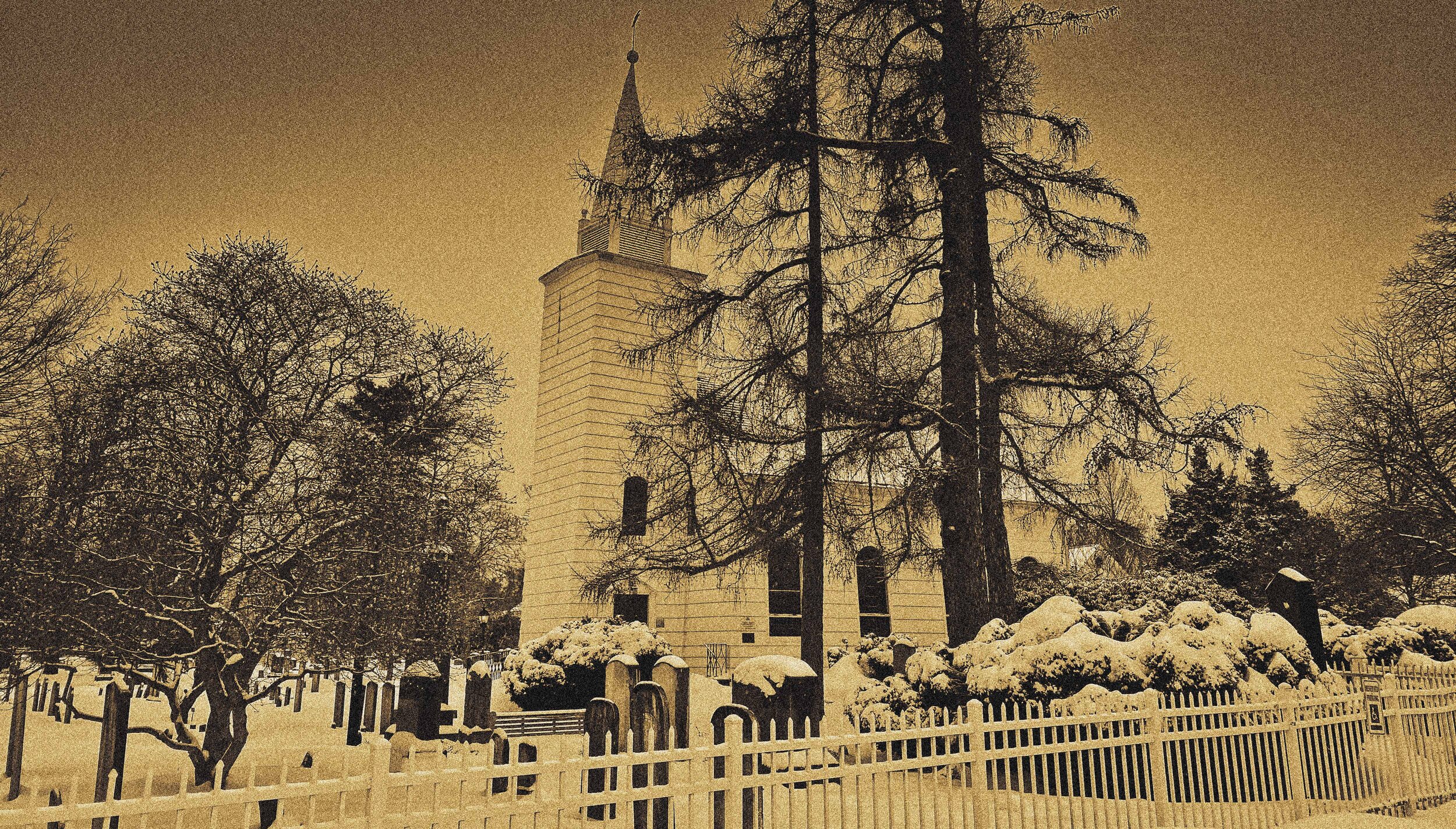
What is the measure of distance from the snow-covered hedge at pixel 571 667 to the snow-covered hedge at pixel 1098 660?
775 centimetres

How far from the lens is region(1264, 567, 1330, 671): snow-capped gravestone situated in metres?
13.7

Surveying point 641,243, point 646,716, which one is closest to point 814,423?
point 646,716

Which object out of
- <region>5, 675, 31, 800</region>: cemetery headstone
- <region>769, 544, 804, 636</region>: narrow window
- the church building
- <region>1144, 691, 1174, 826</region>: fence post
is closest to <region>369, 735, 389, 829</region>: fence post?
<region>1144, 691, 1174, 826</region>: fence post

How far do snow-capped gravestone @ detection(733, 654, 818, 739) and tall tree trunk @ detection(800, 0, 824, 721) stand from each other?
3.40 m

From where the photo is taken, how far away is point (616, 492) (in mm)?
28234

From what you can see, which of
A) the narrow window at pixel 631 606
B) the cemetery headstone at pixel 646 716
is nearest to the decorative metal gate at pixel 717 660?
the narrow window at pixel 631 606

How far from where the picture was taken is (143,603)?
1044cm

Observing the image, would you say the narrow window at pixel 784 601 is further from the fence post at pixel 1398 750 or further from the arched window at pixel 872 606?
the fence post at pixel 1398 750

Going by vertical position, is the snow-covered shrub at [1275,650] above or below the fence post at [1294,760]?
above

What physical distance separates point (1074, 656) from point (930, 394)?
639cm

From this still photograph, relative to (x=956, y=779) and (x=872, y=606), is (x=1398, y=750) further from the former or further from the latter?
(x=872, y=606)

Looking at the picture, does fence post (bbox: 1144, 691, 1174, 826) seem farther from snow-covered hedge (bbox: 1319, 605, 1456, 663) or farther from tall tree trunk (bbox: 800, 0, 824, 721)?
snow-covered hedge (bbox: 1319, 605, 1456, 663)

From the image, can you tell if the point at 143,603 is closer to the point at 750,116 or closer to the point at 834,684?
the point at 750,116

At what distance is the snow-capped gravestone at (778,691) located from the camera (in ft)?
33.1
